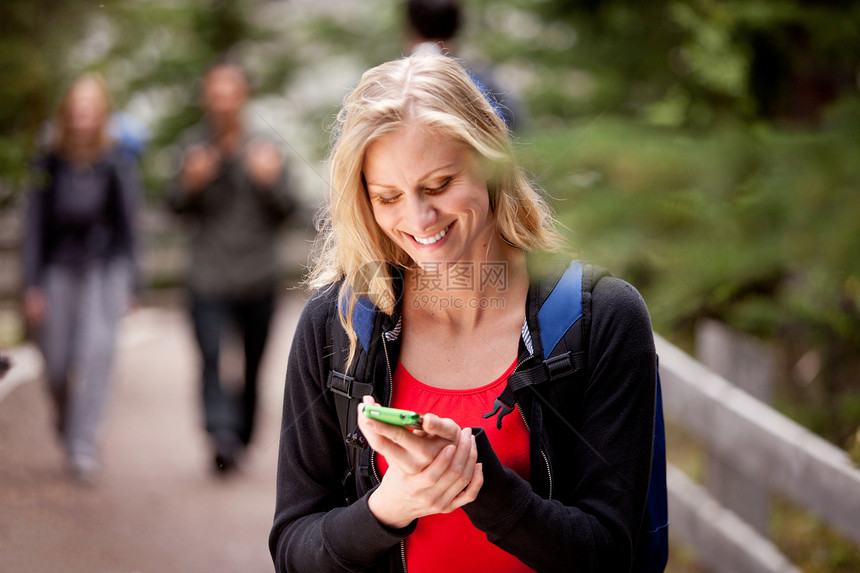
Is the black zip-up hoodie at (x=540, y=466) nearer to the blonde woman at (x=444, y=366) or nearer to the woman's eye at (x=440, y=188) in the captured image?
the blonde woman at (x=444, y=366)

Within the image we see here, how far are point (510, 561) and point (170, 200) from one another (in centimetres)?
429

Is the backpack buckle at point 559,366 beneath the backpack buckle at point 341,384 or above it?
above

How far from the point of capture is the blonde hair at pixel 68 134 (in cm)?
548

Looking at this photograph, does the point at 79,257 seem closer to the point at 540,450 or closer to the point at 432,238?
the point at 432,238

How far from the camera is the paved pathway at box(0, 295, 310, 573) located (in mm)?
2367

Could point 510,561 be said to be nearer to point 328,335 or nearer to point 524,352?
point 524,352

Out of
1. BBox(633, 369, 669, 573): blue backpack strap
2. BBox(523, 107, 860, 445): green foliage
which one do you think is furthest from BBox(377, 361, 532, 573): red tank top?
BBox(523, 107, 860, 445): green foliage

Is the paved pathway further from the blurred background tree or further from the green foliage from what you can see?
the green foliage

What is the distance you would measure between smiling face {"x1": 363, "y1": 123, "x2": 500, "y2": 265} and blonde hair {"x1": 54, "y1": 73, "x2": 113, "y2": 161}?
450 cm

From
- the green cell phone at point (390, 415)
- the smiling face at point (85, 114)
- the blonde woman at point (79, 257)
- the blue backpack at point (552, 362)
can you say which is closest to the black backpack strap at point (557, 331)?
the blue backpack at point (552, 362)

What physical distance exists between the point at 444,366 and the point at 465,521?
29 centimetres

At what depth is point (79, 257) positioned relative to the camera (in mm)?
5547

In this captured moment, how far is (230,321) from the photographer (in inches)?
219

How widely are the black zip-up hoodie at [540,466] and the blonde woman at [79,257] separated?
406cm
